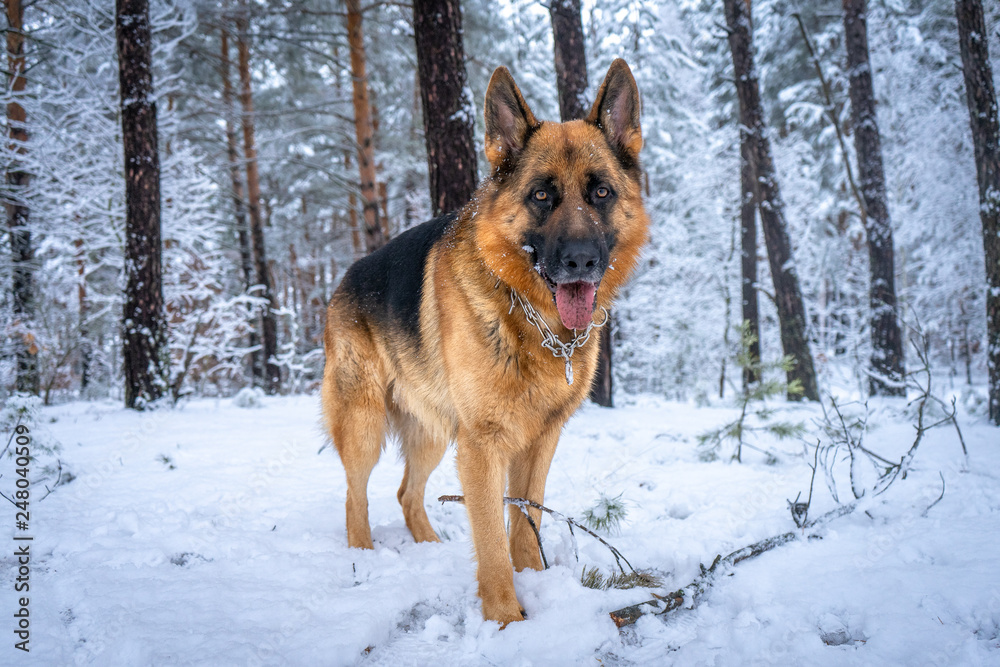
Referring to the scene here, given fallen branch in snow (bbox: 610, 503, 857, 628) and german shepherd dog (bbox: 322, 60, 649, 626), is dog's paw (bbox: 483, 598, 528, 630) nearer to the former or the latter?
german shepherd dog (bbox: 322, 60, 649, 626)

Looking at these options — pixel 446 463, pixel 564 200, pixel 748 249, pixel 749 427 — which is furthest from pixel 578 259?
pixel 748 249

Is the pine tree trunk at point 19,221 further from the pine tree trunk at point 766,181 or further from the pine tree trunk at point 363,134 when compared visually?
the pine tree trunk at point 766,181

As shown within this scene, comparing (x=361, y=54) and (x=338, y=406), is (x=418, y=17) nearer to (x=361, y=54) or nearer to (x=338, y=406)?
(x=338, y=406)

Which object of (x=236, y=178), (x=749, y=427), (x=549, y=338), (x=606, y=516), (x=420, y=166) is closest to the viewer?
(x=549, y=338)

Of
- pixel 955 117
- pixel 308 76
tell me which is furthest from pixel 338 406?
pixel 955 117

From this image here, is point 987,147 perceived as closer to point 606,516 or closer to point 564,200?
point 564,200

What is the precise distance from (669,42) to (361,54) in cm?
898

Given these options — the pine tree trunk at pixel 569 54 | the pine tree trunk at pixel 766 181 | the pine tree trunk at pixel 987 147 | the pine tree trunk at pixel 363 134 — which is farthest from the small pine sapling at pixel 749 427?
the pine tree trunk at pixel 363 134

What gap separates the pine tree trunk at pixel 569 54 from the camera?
6.49m

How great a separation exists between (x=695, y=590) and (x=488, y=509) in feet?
2.90

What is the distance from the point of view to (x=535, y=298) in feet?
7.43

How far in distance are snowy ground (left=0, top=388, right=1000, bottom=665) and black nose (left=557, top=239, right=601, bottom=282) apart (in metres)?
1.29

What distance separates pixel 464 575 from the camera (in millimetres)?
2299

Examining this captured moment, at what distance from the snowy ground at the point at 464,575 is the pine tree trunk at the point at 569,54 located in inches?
196
